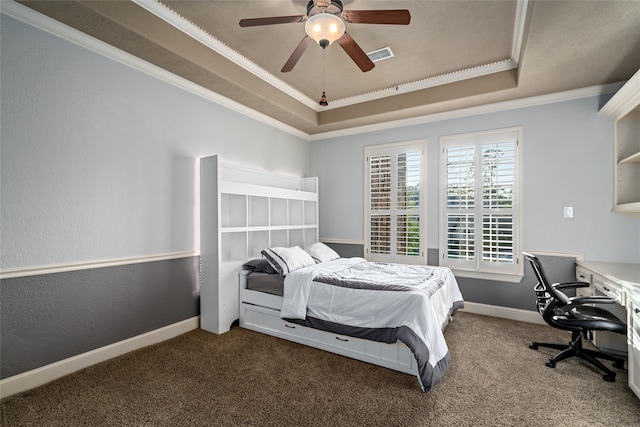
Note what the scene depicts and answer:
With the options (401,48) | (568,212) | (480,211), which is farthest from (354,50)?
(568,212)

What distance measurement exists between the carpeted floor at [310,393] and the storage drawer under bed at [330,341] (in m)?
0.08

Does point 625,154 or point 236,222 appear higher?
point 625,154

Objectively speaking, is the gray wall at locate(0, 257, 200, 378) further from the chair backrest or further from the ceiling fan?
the chair backrest

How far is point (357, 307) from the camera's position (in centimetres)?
266

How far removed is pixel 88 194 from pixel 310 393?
2.38 metres

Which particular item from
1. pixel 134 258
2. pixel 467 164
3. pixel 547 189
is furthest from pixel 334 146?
pixel 134 258

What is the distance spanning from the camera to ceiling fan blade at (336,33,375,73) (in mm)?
2253

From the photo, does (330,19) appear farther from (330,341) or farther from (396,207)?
(396,207)

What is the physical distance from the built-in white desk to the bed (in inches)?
47.2

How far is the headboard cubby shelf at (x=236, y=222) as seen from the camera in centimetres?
331

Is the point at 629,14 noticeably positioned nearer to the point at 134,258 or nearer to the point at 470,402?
the point at 470,402

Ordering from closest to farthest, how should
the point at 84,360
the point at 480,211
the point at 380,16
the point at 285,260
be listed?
the point at 380,16 → the point at 84,360 → the point at 285,260 → the point at 480,211

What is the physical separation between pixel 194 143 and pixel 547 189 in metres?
4.08

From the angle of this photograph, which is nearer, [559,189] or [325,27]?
[325,27]
